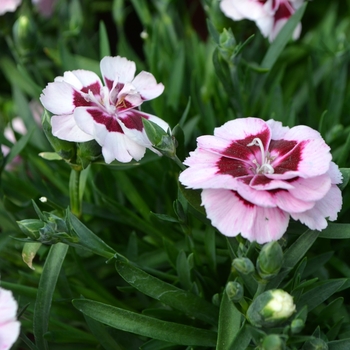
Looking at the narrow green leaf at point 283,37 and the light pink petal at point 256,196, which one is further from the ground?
the light pink petal at point 256,196

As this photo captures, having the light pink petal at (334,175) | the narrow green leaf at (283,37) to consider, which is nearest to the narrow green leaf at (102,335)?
the light pink petal at (334,175)

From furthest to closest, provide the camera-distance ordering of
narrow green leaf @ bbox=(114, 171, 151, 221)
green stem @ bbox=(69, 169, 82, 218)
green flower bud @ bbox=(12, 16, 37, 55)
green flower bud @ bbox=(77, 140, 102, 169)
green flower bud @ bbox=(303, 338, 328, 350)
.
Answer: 1. green flower bud @ bbox=(12, 16, 37, 55)
2. narrow green leaf @ bbox=(114, 171, 151, 221)
3. green stem @ bbox=(69, 169, 82, 218)
4. green flower bud @ bbox=(77, 140, 102, 169)
5. green flower bud @ bbox=(303, 338, 328, 350)

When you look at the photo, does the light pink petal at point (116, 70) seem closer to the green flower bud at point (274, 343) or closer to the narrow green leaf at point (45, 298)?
the narrow green leaf at point (45, 298)

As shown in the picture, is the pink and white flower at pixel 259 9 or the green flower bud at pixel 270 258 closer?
the green flower bud at pixel 270 258

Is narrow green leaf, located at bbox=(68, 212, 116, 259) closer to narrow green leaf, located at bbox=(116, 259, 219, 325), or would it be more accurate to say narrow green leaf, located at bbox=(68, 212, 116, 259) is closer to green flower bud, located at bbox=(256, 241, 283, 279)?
narrow green leaf, located at bbox=(116, 259, 219, 325)

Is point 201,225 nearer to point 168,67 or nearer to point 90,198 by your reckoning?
point 90,198

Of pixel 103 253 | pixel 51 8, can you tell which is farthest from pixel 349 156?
pixel 51 8

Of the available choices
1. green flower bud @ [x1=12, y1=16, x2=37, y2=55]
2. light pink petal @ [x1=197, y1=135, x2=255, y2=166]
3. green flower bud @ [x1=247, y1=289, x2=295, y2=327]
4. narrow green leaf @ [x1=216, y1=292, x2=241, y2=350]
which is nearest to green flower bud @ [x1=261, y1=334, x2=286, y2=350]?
green flower bud @ [x1=247, y1=289, x2=295, y2=327]
